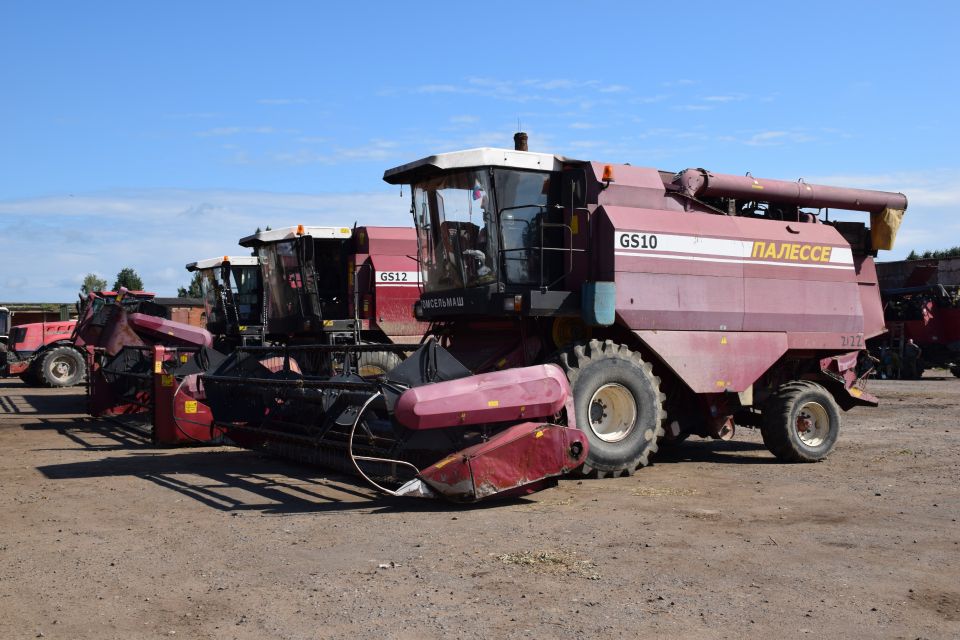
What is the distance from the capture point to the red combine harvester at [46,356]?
2383 centimetres

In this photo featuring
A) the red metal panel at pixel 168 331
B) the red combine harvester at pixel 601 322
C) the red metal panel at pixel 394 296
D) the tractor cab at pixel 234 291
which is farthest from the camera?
the tractor cab at pixel 234 291

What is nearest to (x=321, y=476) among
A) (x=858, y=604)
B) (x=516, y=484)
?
(x=516, y=484)

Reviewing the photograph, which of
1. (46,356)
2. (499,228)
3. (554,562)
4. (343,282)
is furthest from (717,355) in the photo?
(46,356)

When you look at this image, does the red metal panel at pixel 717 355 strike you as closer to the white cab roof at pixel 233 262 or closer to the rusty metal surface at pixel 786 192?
the rusty metal surface at pixel 786 192

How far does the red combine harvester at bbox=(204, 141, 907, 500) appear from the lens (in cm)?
757

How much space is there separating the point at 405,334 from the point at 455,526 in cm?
887

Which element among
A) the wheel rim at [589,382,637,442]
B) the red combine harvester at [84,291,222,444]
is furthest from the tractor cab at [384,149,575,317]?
the red combine harvester at [84,291,222,444]

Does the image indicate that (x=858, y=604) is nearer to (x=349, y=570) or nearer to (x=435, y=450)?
(x=349, y=570)

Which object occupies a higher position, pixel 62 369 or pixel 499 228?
pixel 499 228

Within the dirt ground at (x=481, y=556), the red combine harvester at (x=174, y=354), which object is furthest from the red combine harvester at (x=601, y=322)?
the red combine harvester at (x=174, y=354)

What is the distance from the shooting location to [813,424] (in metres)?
10.3

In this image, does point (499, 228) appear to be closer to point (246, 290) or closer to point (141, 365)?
point (141, 365)

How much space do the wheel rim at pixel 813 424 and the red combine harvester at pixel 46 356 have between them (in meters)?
18.5

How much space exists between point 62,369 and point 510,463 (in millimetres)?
20434
